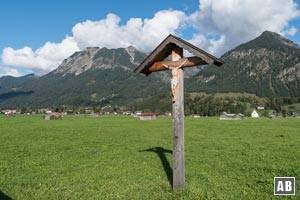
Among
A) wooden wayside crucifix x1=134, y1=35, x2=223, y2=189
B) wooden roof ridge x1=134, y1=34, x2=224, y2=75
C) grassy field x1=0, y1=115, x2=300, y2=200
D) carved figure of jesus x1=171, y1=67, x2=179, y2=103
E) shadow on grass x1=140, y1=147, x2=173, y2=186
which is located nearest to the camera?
wooden roof ridge x1=134, y1=34, x2=224, y2=75

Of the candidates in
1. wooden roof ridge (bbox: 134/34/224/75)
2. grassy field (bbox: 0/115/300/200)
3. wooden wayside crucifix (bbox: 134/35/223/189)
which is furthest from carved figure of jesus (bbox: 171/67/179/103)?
grassy field (bbox: 0/115/300/200)

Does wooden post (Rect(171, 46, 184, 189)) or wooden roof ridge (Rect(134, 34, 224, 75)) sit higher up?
wooden roof ridge (Rect(134, 34, 224, 75))

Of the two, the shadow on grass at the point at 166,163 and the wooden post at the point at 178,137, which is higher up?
the wooden post at the point at 178,137

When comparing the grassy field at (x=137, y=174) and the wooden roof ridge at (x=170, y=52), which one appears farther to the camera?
the grassy field at (x=137, y=174)

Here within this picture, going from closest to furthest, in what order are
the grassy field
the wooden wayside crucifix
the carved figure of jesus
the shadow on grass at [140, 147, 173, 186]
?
the grassy field → the wooden wayside crucifix → the carved figure of jesus → the shadow on grass at [140, 147, 173, 186]

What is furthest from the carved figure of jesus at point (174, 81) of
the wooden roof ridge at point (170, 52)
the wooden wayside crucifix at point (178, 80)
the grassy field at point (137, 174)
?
the grassy field at point (137, 174)

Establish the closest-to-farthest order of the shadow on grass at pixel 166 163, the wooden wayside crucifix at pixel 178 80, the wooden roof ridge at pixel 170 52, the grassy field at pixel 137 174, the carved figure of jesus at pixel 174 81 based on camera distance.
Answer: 1. the wooden roof ridge at pixel 170 52
2. the grassy field at pixel 137 174
3. the wooden wayside crucifix at pixel 178 80
4. the carved figure of jesus at pixel 174 81
5. the shadow on grass at pixel 166 163

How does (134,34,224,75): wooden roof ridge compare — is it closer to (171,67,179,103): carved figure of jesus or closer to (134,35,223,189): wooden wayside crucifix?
(134,35,223,189): wooden wayside crucifix

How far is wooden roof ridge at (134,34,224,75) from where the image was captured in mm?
12531

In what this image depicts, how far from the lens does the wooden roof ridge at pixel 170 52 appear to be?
493 inches

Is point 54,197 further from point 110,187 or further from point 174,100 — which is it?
point 174,100

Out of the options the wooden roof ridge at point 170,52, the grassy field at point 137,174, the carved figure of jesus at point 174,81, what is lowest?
the grassy field at point 137,174

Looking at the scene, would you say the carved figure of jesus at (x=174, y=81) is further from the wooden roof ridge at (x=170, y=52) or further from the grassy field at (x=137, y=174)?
the grassy field at (x=137, y=174)

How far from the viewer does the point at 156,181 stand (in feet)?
47.8
